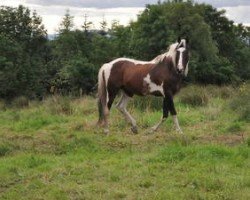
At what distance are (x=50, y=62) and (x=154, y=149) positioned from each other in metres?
47.9

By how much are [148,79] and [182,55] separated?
1147 mm

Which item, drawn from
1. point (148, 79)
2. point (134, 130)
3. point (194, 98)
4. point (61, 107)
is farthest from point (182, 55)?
point (61, 107)

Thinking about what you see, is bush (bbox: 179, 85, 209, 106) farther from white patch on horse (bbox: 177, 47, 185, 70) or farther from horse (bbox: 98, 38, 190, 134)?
white patch on horse (bbox: 177, 47, 185, 70)

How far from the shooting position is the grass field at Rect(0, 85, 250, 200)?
6848 mm

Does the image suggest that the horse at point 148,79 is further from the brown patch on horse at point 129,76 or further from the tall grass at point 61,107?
the tall grass at point 61,107

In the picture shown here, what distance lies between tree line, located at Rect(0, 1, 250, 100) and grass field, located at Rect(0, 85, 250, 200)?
21568 millimetres

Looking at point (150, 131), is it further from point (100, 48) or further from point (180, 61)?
point (100, 48)

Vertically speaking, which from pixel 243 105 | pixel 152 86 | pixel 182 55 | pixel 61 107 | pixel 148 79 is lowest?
pixel 61 107

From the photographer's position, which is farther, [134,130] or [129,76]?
[129,76]

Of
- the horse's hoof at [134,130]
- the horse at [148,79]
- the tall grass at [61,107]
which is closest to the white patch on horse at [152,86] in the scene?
the horse at [148,79]

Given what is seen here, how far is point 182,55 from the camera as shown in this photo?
1109 centimetres

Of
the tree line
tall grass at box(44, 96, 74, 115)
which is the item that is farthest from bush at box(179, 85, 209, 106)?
the tree line

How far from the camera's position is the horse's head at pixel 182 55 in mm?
11078

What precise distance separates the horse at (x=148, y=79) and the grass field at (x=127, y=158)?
529 millimetres
